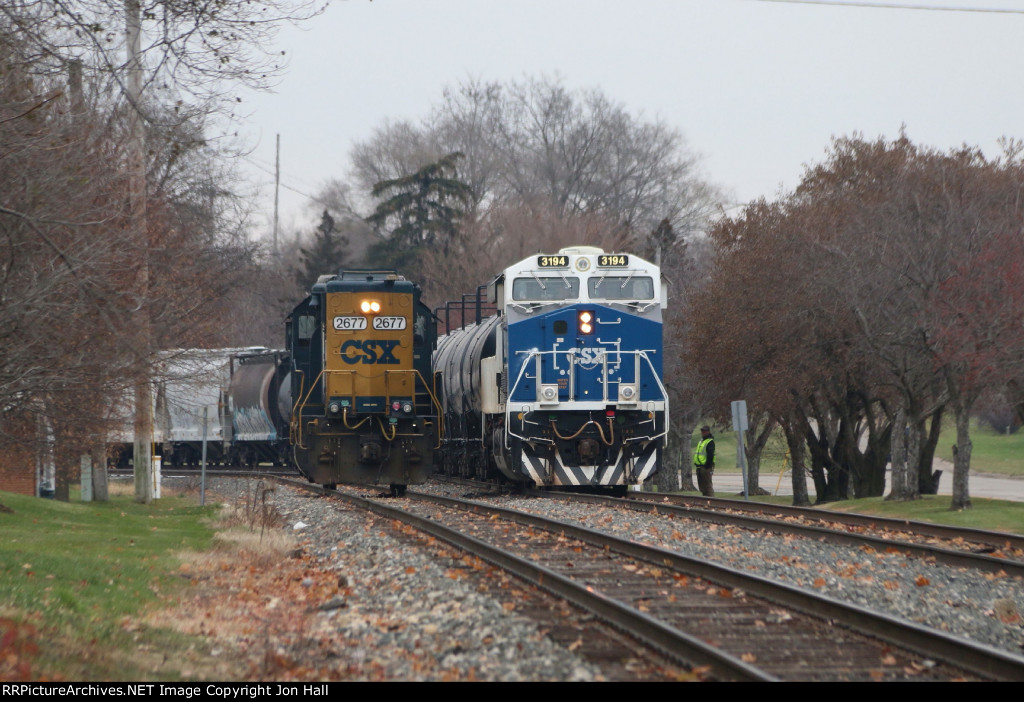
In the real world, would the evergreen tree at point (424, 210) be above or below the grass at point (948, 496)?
above

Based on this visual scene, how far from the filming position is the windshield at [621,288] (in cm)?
2166

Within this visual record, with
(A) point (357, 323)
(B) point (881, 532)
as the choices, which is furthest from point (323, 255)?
(B) point (881, 532)

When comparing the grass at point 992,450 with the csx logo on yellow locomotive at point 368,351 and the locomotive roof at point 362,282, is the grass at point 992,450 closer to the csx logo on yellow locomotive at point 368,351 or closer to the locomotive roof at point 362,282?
the locomotive roof at point 362,282

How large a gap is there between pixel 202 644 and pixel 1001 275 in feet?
59.2

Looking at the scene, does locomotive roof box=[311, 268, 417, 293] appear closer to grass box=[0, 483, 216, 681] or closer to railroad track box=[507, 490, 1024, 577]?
grass box=[0, 483, 216, 681]

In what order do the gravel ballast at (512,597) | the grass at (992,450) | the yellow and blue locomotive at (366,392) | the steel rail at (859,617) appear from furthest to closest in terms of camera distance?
the grass at (992,450) < the yellow and blue locomotive at (366,392) < the gravel ballast at (512,597) < the steel rail at (859,617)

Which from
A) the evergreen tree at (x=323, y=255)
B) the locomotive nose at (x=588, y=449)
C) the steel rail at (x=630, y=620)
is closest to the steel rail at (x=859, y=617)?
the steel rail at (x=630, y=620)

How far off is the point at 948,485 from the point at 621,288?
29.8 m

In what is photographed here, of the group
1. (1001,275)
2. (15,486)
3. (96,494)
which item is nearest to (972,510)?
(1001,275)

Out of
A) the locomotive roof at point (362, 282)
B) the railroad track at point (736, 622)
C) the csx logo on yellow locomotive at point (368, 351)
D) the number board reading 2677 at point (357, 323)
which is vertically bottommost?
the railroad track at point (736, 622)

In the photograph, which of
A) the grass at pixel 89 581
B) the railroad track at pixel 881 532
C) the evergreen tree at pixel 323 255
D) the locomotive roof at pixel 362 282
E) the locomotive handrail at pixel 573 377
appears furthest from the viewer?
the evergreen tree at pixel 323 255

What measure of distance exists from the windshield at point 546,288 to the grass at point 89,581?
6.98 meters

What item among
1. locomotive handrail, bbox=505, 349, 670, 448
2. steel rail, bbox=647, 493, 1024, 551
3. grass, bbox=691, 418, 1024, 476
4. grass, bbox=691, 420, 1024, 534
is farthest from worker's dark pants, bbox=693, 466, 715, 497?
grass, bbox=691, 418, 1024, 476

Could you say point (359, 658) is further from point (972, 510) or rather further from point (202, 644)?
point (972, 510)
